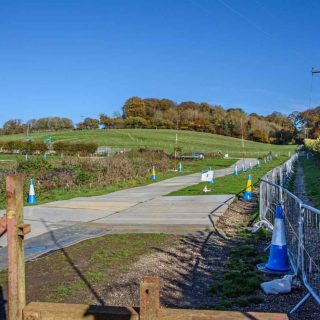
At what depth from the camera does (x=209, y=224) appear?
10.5 m

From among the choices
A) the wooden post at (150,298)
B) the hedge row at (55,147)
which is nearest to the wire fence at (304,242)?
the wooden post at (150,298)

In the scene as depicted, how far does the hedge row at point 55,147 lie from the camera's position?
189ft

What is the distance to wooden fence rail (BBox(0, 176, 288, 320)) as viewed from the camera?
270 centimetres

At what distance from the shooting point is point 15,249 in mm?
3143

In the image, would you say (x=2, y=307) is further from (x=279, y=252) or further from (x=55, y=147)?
(x=55, y=147)

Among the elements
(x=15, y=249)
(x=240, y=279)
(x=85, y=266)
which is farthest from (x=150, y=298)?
(x=85, y=266)

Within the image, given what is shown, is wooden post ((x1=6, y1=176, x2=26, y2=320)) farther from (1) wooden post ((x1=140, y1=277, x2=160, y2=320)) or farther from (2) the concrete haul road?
(2) the concrete haul road

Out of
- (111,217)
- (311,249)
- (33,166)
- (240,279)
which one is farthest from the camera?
(33,166)

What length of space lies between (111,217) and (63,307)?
29.9ft

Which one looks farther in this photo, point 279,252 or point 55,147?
point 55,147

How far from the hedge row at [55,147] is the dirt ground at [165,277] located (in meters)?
46.6

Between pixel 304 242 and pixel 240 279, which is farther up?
pixel 304 242

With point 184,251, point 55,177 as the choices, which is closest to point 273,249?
point 184,251

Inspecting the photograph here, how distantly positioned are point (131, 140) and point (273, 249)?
8926 cm
